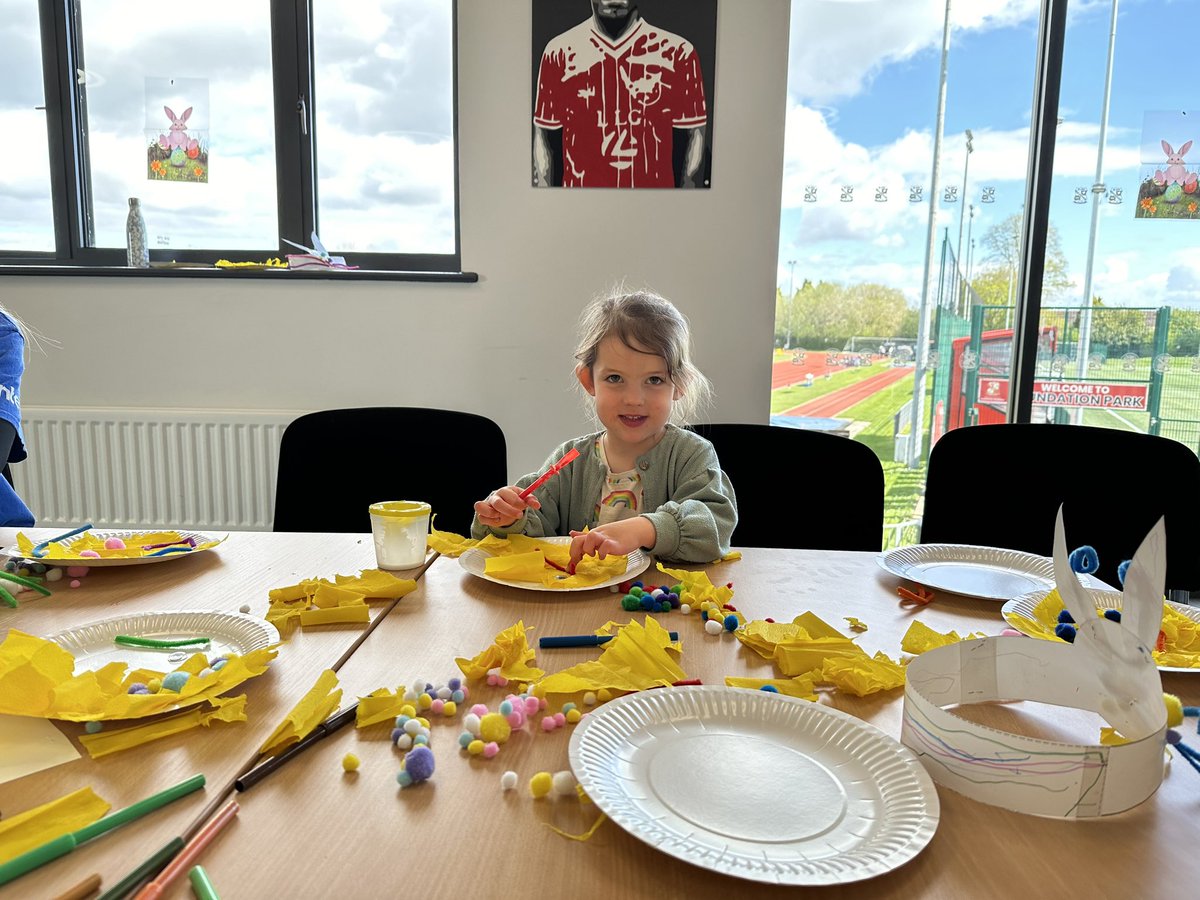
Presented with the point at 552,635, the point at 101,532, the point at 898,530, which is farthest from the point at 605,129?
the point at 552,635

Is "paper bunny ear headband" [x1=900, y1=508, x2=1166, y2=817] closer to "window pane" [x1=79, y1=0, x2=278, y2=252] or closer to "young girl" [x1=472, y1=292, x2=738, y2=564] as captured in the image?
"young girl" [x1=472, y1=292, x2=738, y2=564]

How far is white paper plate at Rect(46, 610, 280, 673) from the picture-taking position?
757 mm

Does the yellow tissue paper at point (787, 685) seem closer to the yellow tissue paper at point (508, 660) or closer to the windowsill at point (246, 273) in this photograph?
the yellow tissue paper at point (508, 660)

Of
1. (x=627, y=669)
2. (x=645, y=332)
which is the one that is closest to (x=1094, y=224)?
(x=645, y=332)

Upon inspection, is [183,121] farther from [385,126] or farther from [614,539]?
[614,539]

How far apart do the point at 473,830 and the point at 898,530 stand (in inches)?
90.8

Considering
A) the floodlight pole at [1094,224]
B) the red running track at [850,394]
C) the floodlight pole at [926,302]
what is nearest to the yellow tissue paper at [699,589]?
the red running track at [850,394]

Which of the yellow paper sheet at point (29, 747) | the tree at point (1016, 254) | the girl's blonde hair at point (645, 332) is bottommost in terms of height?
the yellow paper sheet at point (29, 747)

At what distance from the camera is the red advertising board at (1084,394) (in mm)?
2543

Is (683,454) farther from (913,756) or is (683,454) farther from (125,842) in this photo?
(125,842)

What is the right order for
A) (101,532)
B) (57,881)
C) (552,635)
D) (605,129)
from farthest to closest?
1. (605,129)
2. (101,532)
3. (552,635)
4. (57,881)

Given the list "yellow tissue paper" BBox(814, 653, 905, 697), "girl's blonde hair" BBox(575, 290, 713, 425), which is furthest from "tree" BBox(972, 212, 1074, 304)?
"yellow tissue paper" BBox(814, 653, 905, 697)

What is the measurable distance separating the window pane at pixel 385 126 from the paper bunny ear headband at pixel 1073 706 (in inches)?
88.8

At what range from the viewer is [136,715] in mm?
600
